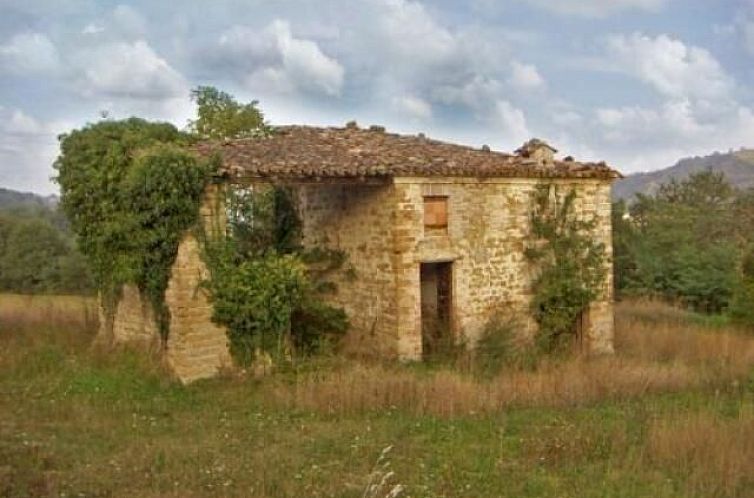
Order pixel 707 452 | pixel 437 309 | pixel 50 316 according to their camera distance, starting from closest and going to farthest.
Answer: pixel 707 452 → pixel 437 309 → pixel 50 316

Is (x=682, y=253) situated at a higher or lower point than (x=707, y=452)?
higher

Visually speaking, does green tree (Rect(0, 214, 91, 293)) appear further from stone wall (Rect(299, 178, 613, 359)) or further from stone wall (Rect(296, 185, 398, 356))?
stone wall (Rect(299, 178, 613, 359))

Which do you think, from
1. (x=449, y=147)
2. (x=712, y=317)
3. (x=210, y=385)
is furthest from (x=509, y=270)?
(x=712, y=317)

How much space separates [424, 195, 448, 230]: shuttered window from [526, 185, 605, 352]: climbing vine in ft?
7.89

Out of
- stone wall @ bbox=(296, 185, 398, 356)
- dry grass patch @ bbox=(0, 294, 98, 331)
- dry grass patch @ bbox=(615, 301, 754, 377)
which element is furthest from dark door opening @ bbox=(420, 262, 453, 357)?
dry grass patch @ bbox=(0, 294, 98, 331)

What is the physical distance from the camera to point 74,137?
1339 cm

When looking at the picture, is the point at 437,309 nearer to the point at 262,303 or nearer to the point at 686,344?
the point at 262,303

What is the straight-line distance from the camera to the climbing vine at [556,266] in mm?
15789

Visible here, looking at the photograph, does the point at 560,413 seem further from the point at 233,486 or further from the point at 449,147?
the point at 449,147

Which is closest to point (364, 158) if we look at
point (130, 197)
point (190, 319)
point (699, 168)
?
point (130, 197)

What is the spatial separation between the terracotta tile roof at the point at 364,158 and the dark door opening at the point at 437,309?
2088 mm

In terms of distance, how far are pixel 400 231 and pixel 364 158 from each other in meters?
1.51

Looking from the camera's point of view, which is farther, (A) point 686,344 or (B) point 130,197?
(A) point 686,344

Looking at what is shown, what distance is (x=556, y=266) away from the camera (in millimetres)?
16016
